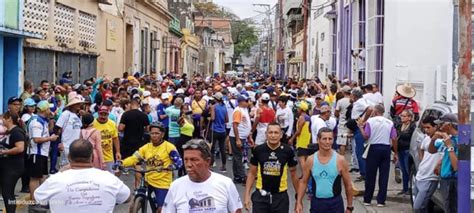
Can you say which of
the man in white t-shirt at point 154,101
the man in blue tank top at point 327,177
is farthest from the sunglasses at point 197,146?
the man in white t-shirt at point 154,101

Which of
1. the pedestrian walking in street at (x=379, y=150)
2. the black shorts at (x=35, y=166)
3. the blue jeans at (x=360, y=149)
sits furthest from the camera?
the blue jeans at (x=360, y=149)

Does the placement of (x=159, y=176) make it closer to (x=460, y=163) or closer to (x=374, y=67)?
(x=460, y=163)

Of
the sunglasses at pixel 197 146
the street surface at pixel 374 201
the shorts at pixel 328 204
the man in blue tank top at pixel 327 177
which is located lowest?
the street surface at pixel 374 201

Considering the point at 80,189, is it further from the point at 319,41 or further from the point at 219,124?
the point at 319,41

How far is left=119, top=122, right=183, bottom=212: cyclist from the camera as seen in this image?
9.70 m

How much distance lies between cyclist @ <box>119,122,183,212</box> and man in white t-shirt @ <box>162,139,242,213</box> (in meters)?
3.94

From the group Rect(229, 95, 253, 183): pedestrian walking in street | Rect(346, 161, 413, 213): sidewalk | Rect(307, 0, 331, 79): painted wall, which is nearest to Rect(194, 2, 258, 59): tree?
Rect(307, 0, 331, 79): painted wall

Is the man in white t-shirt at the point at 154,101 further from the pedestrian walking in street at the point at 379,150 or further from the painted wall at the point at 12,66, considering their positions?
the pedestrian walking in street at the point at 379,150

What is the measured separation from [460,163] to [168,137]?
7419mm

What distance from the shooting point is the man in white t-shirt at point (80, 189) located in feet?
19.5

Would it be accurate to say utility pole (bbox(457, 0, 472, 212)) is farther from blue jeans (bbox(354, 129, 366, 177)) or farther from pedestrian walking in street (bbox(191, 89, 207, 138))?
pedestrian walking in street (bbox(191, 89, 207, 138))

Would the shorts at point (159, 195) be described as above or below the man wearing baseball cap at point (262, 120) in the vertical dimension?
below

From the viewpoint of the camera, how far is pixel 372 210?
40.0 feet

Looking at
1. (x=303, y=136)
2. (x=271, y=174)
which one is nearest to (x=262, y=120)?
(x=303, y=136)
